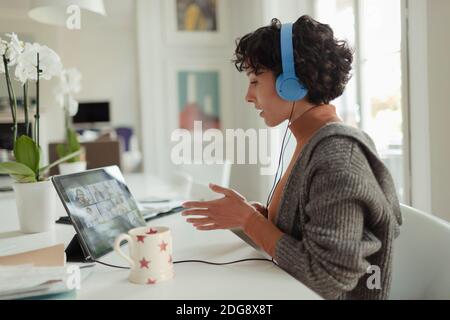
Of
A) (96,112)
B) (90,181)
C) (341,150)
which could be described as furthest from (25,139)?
(96,112)

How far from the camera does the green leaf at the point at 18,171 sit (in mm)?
1030

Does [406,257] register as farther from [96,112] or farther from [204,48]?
[96,112]

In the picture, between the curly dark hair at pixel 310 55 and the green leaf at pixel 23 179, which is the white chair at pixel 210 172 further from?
the curly dark hair at pixel 310 55

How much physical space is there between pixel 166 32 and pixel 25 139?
2386 millimetres

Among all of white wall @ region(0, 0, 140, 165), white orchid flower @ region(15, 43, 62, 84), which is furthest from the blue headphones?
white wall @ region(0, 0, 140, 165)

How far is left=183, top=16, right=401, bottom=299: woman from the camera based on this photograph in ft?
2.28

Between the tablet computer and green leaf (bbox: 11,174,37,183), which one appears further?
green leaf (bbox: 11,174,37,183)

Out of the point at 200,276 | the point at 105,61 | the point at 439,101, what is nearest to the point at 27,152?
the point at 200,276

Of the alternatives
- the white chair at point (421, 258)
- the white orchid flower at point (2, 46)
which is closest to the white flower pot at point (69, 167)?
the white orchid flower at point (2, 46)

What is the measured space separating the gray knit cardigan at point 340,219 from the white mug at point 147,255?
8.3 inches

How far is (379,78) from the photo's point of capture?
7.00 ft

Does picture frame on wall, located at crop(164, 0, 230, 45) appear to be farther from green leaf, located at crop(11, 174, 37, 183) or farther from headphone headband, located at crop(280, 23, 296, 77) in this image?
headphone headband, located at crop(280, 23, 296, 77)

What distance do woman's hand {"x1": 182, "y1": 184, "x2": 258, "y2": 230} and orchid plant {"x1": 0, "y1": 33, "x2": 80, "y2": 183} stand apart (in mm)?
484

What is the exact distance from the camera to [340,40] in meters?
0.92
